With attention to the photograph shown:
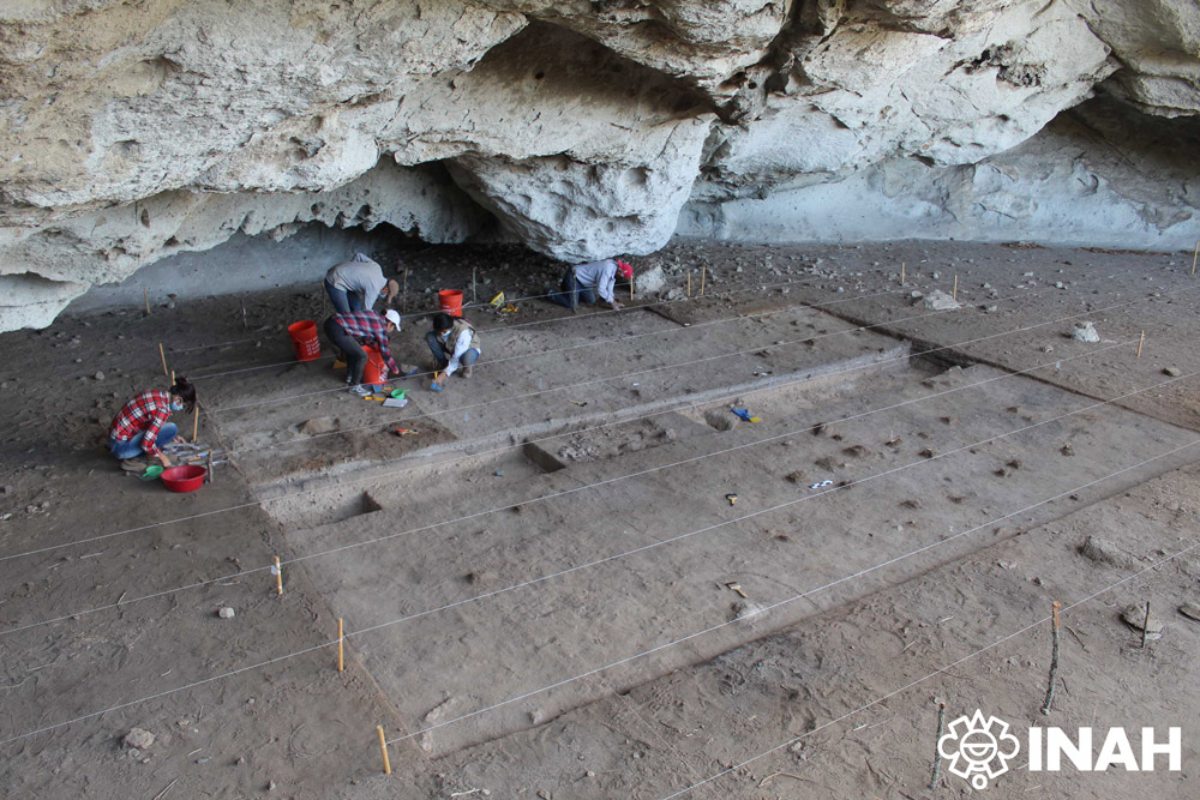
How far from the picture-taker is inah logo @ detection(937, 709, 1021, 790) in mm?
3754

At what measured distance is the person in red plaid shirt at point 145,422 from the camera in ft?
19.2

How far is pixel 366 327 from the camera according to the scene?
7191 millimetres

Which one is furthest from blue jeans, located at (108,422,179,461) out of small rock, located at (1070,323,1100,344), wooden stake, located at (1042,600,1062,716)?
small rock, located at (1070,323,1100,344)

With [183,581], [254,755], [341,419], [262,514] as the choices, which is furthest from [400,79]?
[254,755]

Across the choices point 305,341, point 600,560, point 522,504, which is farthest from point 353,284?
point 600,560

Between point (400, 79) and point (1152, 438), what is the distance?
5.84 metres

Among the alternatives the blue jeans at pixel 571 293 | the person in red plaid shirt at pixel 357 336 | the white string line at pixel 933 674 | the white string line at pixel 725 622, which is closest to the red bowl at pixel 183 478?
the person in red plaid shirt at pixel 357 336

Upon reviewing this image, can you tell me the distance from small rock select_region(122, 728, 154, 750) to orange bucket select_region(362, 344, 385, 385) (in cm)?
378

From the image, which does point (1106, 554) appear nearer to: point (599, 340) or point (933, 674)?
point (933, 674)

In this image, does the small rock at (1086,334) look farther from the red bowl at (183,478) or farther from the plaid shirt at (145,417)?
the plaid shirt at (145,417)

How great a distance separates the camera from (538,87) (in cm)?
759

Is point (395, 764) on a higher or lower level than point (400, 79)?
lower

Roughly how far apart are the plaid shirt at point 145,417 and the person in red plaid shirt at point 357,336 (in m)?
1.47

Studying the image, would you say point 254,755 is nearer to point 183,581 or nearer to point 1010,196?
point 183,581
